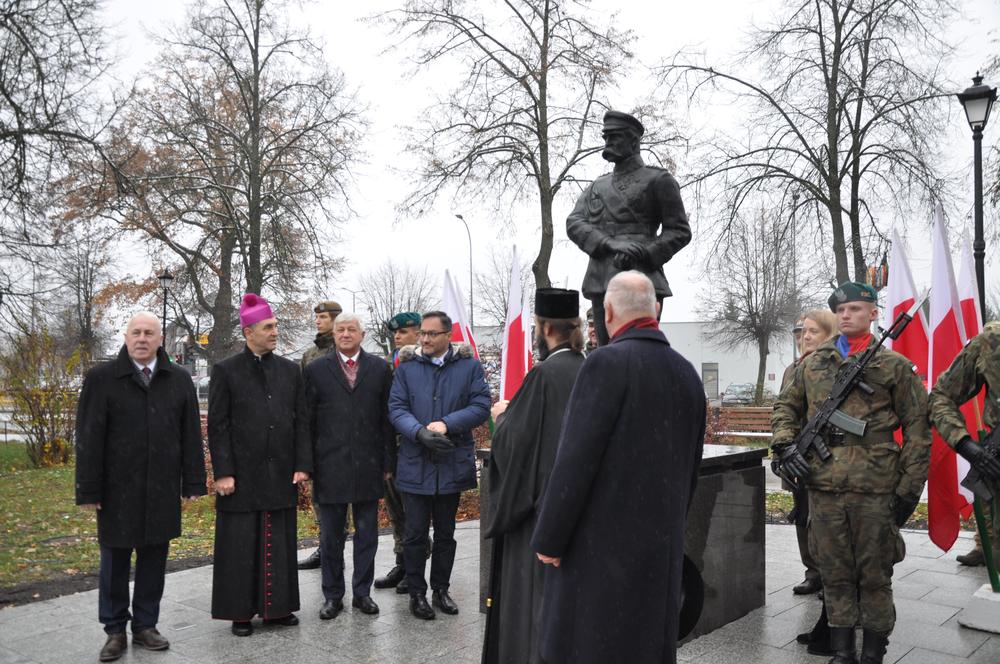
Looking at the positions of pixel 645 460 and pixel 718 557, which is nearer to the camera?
pixel 645 460

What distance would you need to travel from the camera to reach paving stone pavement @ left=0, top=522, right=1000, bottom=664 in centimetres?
488

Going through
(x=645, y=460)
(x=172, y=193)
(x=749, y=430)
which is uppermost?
(x=172, y=193)

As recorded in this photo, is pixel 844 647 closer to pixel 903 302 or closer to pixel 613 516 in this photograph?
pixel 613 516

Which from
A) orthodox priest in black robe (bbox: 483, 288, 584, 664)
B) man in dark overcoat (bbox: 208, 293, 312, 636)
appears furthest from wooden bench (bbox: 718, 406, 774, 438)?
orthodox priest in black robe (bbox: 483, 288, 584, 664)

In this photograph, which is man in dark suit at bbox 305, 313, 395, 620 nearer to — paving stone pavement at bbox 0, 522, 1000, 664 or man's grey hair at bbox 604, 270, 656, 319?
paving stone pavement at bbox 0, 522, 1000, 664

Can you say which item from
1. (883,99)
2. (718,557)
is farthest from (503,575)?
(883,99)

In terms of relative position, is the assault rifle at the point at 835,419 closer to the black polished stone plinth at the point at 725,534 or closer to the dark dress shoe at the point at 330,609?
the black polished stone plinth at the point at 725,534

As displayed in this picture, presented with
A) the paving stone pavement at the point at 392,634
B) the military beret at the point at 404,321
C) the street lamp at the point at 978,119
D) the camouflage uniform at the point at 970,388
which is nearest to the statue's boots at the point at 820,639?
the paving stone pavement at the point at 392,634

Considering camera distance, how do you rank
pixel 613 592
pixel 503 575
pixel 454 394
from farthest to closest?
pixel 454 394 → pixel 503 575 → pixel 613 592

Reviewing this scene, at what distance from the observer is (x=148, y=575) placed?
518 cm

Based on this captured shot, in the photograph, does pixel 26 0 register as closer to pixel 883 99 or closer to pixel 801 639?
pixel 801 639

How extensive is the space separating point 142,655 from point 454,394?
8.47 ft

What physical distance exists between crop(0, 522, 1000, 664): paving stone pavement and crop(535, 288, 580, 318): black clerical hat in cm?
224

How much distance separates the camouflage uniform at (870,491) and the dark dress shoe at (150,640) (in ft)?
13.0
